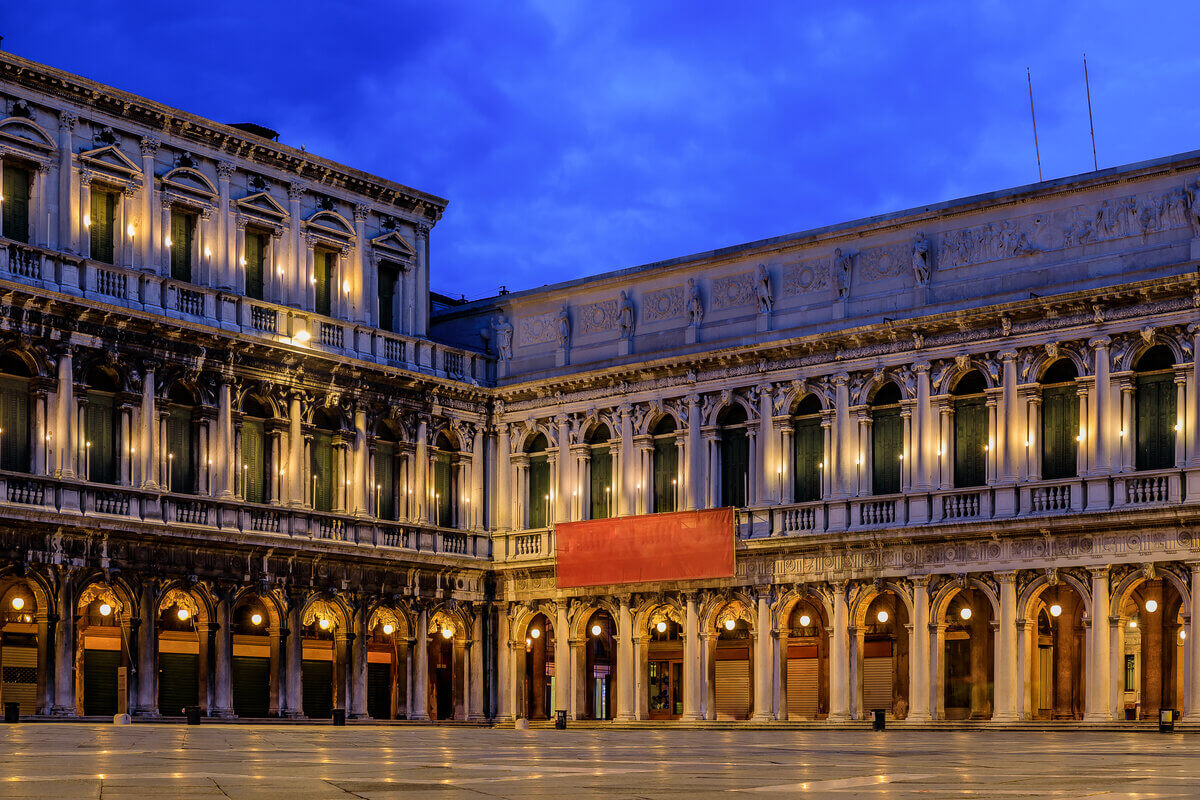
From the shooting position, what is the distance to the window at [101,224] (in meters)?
38.8

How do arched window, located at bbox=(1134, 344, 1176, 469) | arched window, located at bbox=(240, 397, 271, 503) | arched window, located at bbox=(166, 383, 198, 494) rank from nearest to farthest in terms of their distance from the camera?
arched window, located at bbox=(1134, 344, 1176, 469) → arched window, located at bbox=(166, 383, 198, 494) → arched window, located at bbox=(240, 397, 271, 503)

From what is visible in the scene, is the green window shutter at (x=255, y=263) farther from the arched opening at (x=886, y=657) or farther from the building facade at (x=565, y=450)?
the arched opening at (x=886, y=657)

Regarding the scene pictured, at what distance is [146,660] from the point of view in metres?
37.6

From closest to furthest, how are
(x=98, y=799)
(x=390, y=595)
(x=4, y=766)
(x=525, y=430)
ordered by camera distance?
(x=98, y=799)
(x=4, y=766)
(x=390, y=595)
(x=525, y=430)

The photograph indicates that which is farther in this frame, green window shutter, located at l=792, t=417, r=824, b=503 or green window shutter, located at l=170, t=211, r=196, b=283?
green window shutter, located at l=792, t=417, r=824, b=503

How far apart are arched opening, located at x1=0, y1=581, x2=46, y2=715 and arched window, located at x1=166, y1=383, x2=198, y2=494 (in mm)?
4118

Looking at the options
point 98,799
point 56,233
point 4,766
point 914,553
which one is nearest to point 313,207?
point 56,233

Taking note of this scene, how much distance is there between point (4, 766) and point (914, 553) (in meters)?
26.8

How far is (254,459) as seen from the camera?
4091 cm

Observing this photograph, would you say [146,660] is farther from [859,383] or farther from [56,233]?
[859,383]

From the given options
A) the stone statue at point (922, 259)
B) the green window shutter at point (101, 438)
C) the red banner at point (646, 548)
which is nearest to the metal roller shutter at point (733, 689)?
the red banner at point (646, 548)

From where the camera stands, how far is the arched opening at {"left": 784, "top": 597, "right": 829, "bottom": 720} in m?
43.6

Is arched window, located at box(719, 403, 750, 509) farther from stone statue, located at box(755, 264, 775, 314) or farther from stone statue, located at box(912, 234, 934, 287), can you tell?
stone statue, located at box(912, 234, 934, 287)

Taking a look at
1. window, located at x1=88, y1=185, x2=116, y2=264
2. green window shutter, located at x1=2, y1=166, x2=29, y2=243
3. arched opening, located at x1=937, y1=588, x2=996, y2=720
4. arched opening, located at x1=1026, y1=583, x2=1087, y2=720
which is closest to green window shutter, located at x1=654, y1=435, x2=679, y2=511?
arched opening, located at x1=937, y1=588, x2=996, y2=720
